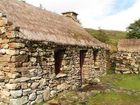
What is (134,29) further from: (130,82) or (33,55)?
(33,55)

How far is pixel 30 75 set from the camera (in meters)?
10.6

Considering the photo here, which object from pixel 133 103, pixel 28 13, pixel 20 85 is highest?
pixel 28 13

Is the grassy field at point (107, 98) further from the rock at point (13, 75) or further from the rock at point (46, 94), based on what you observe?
the rock at point (13, 75)

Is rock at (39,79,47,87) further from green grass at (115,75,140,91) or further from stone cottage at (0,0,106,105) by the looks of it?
green grass at (115,75,140,91)

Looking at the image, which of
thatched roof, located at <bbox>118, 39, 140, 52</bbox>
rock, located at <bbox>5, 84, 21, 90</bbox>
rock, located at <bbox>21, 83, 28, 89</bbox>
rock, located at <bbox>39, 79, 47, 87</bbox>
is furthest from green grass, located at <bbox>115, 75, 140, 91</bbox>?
rock, located at <bbox>5, 84, 21, 90</bbox>

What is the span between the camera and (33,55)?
35.5 ft

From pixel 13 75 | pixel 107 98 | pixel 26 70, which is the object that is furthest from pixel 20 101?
pixel 107 98

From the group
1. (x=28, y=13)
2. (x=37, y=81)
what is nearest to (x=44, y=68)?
(x=37, y=81)

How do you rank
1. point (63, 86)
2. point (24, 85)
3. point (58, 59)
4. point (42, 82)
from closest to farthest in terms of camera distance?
point (24, 85)
point (42, 82)
point (63, 86)
point (58, 59)

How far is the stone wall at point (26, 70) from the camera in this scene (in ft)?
33.0

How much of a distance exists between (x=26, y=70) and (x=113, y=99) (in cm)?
373

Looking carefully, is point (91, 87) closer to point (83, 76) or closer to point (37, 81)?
point (83, 76)

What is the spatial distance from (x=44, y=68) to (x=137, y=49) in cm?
1011

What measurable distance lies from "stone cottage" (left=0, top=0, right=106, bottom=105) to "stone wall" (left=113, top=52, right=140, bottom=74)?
13.3 feet
